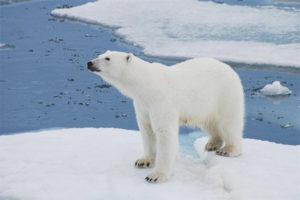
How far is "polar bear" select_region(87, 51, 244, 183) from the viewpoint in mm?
3240

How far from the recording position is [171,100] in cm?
330

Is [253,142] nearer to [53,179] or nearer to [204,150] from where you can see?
[204,150]

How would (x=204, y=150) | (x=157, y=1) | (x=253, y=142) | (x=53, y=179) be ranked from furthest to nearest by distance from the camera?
(x=157, y=1), (x=253, y=142), (x=204, y=150), (x=53, y=179)

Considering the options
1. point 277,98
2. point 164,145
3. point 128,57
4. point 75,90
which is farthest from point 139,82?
point 75,90

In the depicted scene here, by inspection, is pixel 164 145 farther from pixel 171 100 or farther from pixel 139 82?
pixel 139 82

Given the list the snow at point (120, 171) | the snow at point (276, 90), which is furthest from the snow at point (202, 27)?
the snow at point (120, 171)

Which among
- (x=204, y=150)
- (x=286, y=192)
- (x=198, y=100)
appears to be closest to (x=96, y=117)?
(x=204, y=150)

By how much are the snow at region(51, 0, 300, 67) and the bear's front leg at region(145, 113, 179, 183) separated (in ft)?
14.9

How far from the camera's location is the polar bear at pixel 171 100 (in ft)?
10.6

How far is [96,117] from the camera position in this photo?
19.3ft

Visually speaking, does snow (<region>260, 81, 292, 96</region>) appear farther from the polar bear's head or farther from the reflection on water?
the polar bear's head

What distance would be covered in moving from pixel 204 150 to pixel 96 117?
2187 millimetres

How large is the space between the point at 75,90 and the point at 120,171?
3.44 m

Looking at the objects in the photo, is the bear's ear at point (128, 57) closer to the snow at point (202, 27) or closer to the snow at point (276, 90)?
the snow at point (276, 90)
